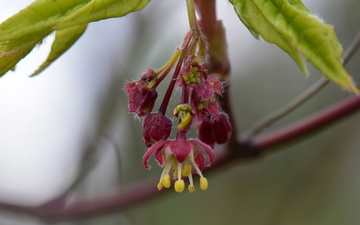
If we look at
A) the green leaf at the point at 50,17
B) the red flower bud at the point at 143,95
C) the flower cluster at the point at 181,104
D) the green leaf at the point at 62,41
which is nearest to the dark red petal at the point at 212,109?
the flower cluster at the point at 181,104

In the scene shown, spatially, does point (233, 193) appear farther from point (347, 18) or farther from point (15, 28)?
point (15, 28)

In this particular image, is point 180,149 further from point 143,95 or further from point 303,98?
point 303,98

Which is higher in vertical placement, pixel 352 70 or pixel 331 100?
pixel 352 70

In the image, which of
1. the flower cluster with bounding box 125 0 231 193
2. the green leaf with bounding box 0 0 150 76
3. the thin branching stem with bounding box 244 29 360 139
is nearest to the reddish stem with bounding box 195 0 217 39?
the flower cluster with bounding box 125 0 231 193

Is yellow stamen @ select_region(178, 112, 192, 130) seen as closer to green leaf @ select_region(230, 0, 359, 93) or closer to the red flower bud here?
the red flower bud

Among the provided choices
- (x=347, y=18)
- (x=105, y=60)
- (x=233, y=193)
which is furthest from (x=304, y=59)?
(x=233, y=193)
